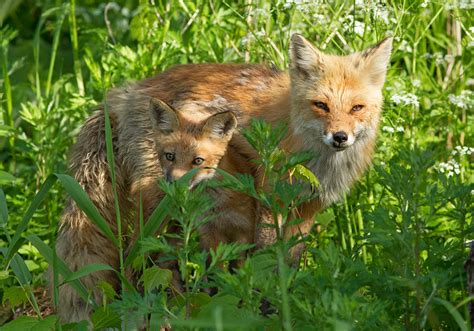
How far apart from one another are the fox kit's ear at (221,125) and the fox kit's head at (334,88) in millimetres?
396

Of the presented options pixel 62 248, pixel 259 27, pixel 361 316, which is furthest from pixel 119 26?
pixel 361 316

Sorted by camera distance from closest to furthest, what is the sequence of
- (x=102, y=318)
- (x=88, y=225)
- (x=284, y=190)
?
(x=284, y=190) → (x=102, y=318) → (x=88, y=225)

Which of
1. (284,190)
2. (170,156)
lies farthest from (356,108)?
(284,190)

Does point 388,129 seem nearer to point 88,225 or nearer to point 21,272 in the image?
point 88,225

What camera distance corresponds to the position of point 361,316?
10.0ft

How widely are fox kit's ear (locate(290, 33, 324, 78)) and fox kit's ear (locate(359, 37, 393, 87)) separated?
280 millimetres

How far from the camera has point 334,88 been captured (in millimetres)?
5375

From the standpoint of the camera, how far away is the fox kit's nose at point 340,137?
506cm

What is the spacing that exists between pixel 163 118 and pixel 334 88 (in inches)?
42.6

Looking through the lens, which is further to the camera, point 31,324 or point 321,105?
point 321,105

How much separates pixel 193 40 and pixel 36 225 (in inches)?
75.0

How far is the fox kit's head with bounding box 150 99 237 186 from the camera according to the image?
5422mm

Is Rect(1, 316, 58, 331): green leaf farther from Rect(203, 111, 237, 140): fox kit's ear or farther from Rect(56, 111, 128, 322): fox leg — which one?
Rect(203, 111, 237, 140): fox kit's ear

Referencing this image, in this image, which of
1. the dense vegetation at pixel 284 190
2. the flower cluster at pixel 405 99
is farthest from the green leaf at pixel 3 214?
the flower cluster at pixel 405 99
